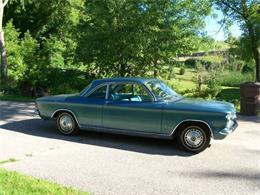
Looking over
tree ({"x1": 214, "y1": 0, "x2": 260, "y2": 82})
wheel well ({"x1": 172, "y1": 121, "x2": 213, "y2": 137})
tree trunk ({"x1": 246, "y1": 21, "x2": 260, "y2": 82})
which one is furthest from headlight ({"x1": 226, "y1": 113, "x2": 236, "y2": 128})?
tree trunk ({"x1": 246, "y1": 21, "x2": 260, "y2": 82})

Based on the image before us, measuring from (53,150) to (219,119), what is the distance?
326 centimetres

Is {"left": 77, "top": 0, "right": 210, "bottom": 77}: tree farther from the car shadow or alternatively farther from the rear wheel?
the rear wheel

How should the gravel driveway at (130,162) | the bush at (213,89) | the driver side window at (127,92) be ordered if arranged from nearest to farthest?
1. the gravel driveway at (130,162)
2. the driver side window at (127,92)
3. the bush at (213,89)

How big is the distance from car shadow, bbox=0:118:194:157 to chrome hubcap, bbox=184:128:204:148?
22 cm

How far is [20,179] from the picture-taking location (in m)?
6.10

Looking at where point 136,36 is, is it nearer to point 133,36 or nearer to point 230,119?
point 133,36

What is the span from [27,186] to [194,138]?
3627 mm

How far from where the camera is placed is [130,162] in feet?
24.4

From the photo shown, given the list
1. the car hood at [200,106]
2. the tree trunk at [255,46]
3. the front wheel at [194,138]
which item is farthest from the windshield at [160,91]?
the tree trunk at [255,46]

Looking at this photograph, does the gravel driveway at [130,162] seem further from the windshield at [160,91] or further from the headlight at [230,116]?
the windshield at [160,91]

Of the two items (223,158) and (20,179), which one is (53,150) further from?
(223,158)

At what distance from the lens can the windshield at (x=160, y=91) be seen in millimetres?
8781

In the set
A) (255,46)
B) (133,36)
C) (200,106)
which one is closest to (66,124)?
(200,106)

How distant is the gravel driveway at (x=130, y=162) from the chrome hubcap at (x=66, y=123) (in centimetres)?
26
